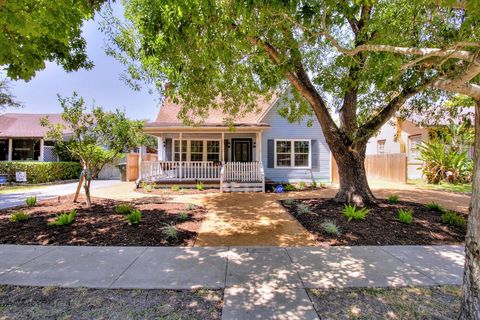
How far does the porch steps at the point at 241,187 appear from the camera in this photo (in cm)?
1238

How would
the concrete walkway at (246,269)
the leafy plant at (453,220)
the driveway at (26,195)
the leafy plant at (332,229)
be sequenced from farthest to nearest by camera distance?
the driveway at (26,195) → the leafy plant at (453,220) → the leafy plant at (332,229) → the concrete walkway at (246,269)

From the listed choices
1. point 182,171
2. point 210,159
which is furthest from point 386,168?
point 182,171

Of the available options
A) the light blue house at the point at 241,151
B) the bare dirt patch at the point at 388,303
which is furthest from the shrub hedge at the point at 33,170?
the bare dirt patch at the point at 388,303

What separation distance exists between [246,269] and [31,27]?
191 inches

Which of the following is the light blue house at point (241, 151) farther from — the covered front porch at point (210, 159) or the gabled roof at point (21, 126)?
the gabled roof at point (21, 126)

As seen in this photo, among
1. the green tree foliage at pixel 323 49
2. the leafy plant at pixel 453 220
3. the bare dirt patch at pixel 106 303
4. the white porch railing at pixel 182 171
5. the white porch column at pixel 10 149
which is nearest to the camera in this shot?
the bare dirt patch at pixel 106 303

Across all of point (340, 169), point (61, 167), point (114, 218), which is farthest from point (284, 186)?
point (61, 167)

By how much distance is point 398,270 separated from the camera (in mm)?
3715

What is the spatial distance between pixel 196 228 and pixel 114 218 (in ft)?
7.79

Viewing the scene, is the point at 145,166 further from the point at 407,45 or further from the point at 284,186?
the point at 407,45

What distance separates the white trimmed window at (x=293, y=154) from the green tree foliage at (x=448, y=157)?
7.15m

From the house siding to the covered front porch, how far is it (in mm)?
984

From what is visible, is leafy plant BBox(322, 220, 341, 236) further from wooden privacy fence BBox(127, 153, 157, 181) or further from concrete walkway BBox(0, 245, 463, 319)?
wooden privacy fence BBox(127, 153, 157, 181)

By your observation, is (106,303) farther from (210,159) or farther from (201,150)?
(201,150)
